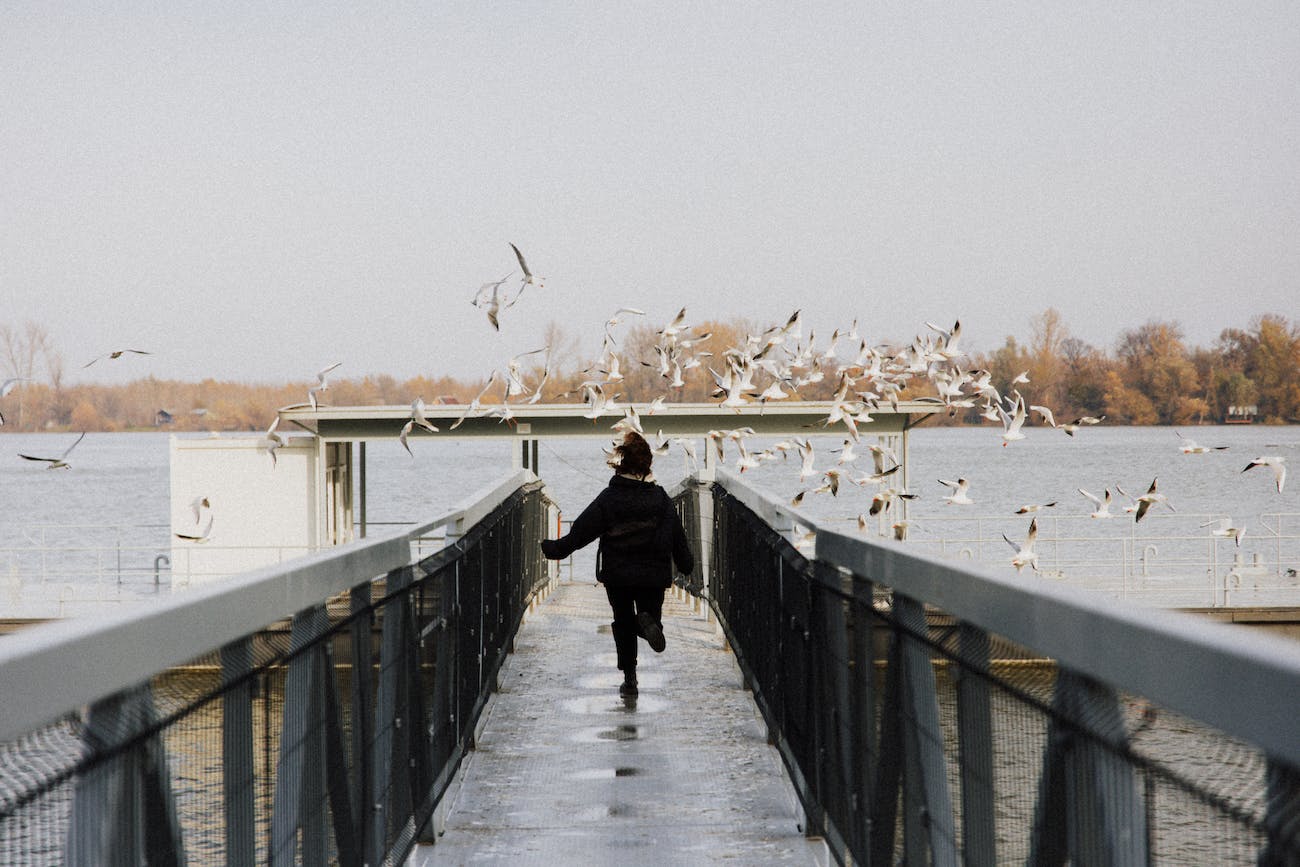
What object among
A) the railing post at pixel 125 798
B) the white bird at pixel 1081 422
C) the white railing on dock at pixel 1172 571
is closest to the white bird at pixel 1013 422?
the white bird at pixel 1081 422

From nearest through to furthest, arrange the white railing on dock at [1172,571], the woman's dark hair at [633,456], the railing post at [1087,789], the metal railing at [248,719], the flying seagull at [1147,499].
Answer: the metal railing at [248,719], the railing post at [1087,789], the woman's dark hair at [633,456], the flying seagull at [1147,499], the white railing on dock at [1172,571]

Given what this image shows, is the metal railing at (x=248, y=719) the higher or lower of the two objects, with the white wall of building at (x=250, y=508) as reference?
higher

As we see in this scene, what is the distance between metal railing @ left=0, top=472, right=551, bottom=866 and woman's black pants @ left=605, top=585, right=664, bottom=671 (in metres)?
2.72

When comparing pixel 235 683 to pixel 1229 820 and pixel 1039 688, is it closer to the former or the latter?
pixel 1039 688

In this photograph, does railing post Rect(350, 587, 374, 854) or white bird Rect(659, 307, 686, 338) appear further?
white bird Rect(659, 307, 686, 338)

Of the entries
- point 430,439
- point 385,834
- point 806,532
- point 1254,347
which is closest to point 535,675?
point 806,532

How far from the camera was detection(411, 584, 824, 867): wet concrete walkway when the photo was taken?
5.58 m

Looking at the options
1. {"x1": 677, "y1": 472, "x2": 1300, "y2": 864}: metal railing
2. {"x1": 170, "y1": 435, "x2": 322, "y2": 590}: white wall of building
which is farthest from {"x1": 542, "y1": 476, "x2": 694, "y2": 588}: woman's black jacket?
{"x1": 170, "y1": 435, "x2": 322, "y2": 590}: white wall of building

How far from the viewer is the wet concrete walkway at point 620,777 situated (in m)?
5.58

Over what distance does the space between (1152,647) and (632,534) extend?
7.48m

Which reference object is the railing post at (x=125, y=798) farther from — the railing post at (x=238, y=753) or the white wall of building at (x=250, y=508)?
the white wall of building at (x=250, y=508)

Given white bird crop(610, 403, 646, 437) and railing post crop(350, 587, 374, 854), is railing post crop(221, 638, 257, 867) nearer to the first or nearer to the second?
railing post crop(350, 587, 374, 854)

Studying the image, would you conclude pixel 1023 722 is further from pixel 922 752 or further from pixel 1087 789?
pixel 922 752

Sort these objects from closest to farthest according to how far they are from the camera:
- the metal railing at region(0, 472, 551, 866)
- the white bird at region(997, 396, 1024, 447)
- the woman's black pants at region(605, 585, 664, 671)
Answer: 1. the metal railing at region(0, 472, 551, 866)
2. the woman's black pants at region(605, 585, 664, 671)
3. the white bird at region(997, 396, 1024, 447)
